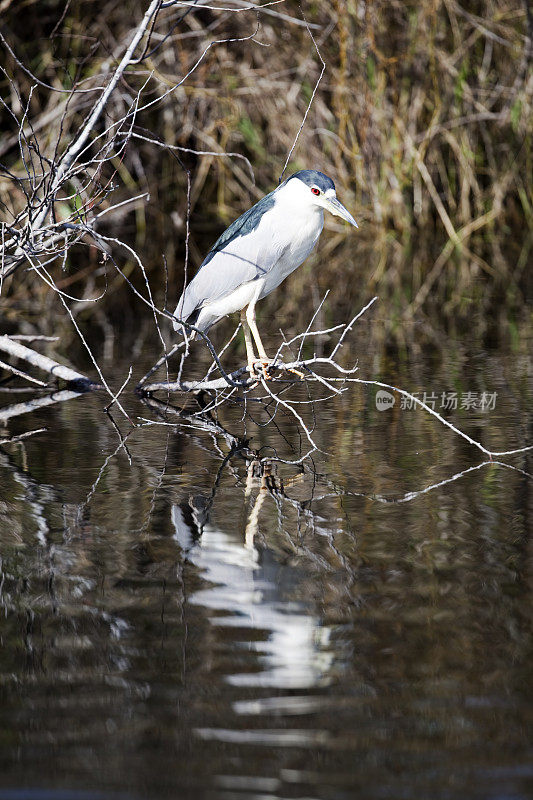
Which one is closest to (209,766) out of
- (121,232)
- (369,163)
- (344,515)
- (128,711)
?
(128,711)

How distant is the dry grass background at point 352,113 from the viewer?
880cm

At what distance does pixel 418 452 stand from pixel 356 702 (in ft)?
5.88

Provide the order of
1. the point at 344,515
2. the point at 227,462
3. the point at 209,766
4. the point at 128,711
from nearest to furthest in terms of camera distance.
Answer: the point at 209,766
the point at 128,711
the point at 344,515
the point at 227,462

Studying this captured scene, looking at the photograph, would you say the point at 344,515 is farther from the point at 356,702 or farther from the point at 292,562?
the point at 356,702

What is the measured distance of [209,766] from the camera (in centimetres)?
182

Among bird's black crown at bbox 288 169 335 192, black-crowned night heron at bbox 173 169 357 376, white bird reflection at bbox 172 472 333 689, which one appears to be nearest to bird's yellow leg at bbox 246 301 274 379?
black-crowned night heron at bbox 173 169 357 376

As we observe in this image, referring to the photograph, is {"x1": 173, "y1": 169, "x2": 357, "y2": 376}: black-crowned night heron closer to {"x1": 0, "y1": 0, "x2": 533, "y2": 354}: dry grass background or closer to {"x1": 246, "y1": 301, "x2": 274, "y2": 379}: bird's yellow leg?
{"x1": 246, "y1": 301, "x2": 274, "y2": 379}: bird's yellow leg

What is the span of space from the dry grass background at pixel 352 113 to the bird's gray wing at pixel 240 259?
3440 mm

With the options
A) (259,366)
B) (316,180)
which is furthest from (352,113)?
(259,366)

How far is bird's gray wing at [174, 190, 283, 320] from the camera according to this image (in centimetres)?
454

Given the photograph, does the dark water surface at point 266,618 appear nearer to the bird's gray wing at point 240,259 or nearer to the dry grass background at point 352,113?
the bird's gray wing at point 240,259

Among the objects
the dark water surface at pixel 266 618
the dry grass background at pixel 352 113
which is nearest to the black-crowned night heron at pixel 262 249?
the dark water surface at pixel 266 618

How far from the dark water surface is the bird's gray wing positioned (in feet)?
2.83

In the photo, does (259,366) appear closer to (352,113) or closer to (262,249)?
(262,249)
